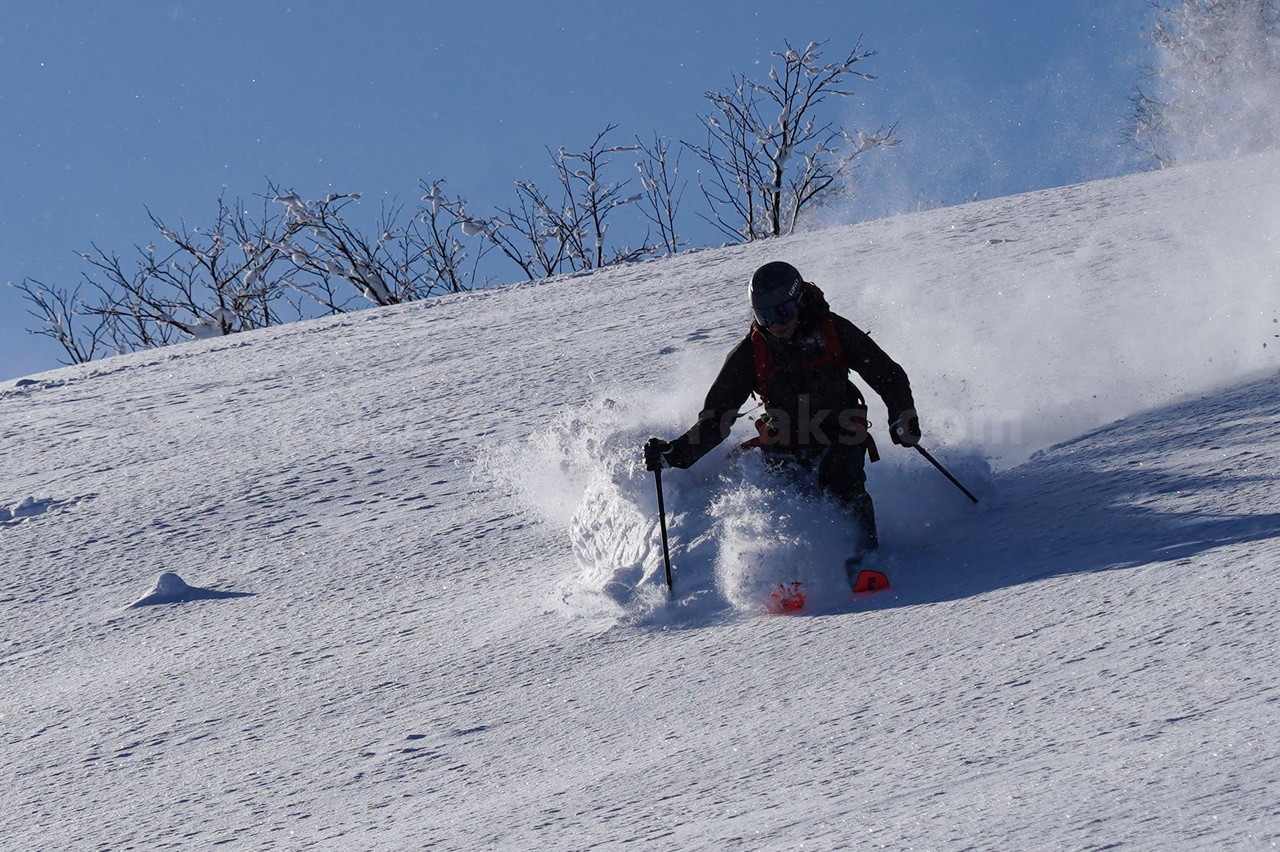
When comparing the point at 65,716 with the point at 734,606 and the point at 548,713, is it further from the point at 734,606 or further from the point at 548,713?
the point at 734,606

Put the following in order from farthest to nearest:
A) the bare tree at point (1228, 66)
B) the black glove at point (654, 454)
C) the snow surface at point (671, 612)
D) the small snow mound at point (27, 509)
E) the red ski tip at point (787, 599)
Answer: the bare tree at point (1228, 66)
the small snow mound at point (27, 509)
the black glove at point (654, 454)
the red ski tip at point (787, 599)
the snow surface at point (671, 612)

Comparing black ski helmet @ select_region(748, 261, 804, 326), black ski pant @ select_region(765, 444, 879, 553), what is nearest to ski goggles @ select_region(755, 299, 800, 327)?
black ski helmet @ select_region(748, 261, 804, 326)

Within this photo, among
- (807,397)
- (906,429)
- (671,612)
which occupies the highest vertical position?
(807,397)

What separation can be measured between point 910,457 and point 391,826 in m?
2.87

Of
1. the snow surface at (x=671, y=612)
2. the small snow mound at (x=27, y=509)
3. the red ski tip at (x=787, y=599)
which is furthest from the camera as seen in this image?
the small snow mound at (x=27, y=509)

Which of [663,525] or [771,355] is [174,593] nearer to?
[663,525]

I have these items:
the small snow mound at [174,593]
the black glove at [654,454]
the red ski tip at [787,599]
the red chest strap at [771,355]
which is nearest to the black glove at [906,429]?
the red chest strap at [771,355]

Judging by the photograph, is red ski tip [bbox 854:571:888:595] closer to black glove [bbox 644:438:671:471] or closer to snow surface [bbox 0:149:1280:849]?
snow surface [bbox 0:149:1280:849]

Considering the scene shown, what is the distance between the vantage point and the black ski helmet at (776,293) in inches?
171

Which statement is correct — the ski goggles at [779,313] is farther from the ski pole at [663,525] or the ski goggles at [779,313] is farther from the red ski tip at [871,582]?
the red ski tip at [871,582]

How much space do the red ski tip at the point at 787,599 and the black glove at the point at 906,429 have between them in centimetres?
72

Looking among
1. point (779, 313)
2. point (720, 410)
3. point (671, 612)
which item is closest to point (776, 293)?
point (779, 313)

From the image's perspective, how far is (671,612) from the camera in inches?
169

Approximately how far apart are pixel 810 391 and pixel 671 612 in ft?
3.11
